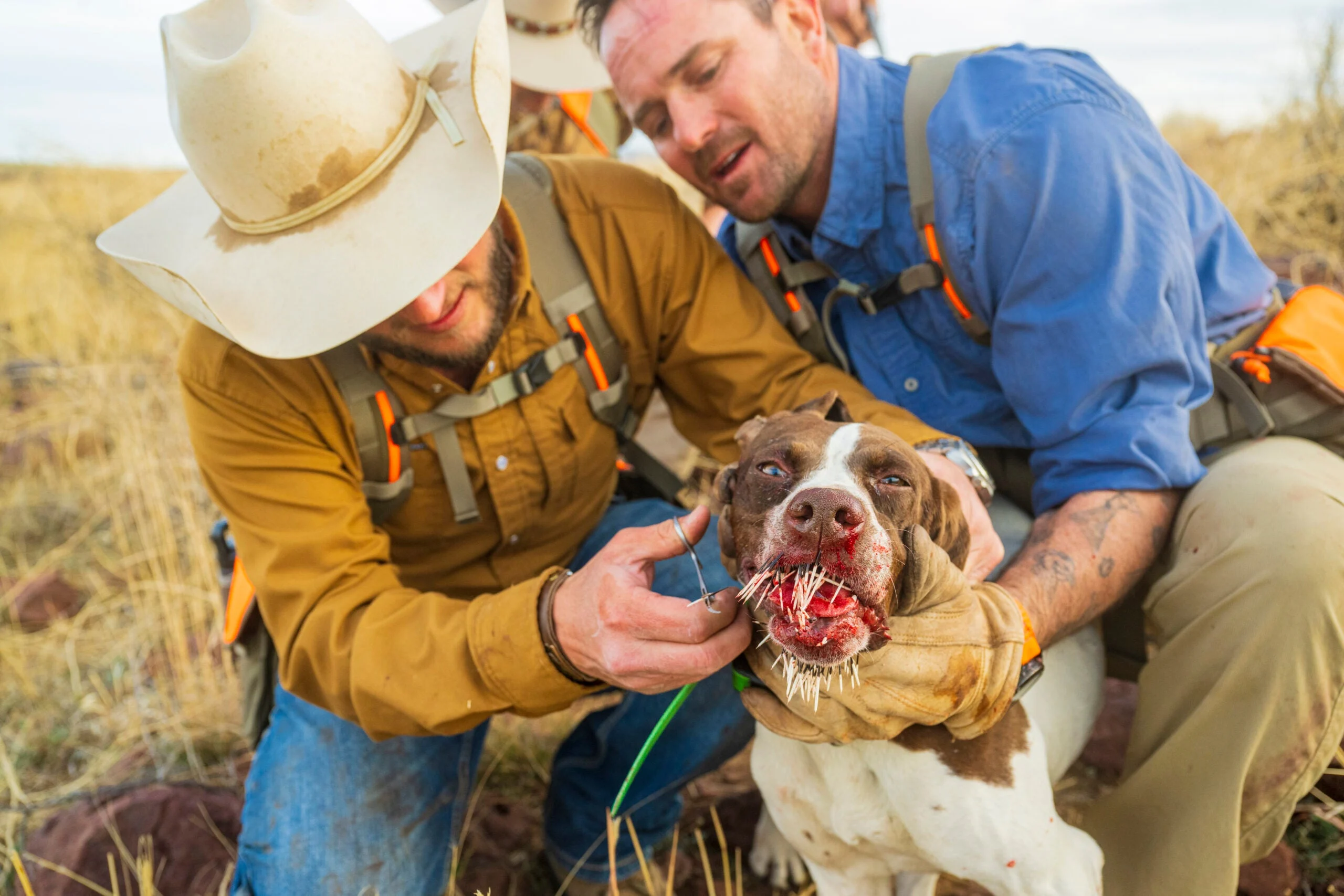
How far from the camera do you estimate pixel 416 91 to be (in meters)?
2.49

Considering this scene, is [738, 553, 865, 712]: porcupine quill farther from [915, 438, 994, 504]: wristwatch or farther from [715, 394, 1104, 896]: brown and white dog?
[915, 438, 994, 504]: wristwatch

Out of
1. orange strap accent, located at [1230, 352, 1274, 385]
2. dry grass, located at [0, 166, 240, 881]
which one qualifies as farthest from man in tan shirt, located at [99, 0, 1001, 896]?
dry grass, located at [0, 166, 240, 881]

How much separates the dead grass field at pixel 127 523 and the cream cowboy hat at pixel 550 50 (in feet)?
9.16

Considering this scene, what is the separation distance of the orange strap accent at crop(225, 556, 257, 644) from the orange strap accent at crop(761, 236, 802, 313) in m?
2.06

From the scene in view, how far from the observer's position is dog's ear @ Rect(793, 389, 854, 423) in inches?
90.6

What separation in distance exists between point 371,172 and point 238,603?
61.0 inches

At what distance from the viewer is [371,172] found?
233 centimetres

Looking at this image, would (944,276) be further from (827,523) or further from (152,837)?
(152,837)

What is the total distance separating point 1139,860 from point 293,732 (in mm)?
2463

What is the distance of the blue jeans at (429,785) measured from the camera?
2.76 metres

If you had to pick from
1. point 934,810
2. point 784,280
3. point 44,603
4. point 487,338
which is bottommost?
point 44,603

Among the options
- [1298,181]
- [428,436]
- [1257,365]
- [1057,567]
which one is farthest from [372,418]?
[1298,181]

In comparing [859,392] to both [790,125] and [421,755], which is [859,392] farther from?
[421,755]

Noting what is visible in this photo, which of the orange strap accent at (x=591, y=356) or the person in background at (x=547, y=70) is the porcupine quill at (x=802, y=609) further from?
the person in background at (x=547, y=70)
